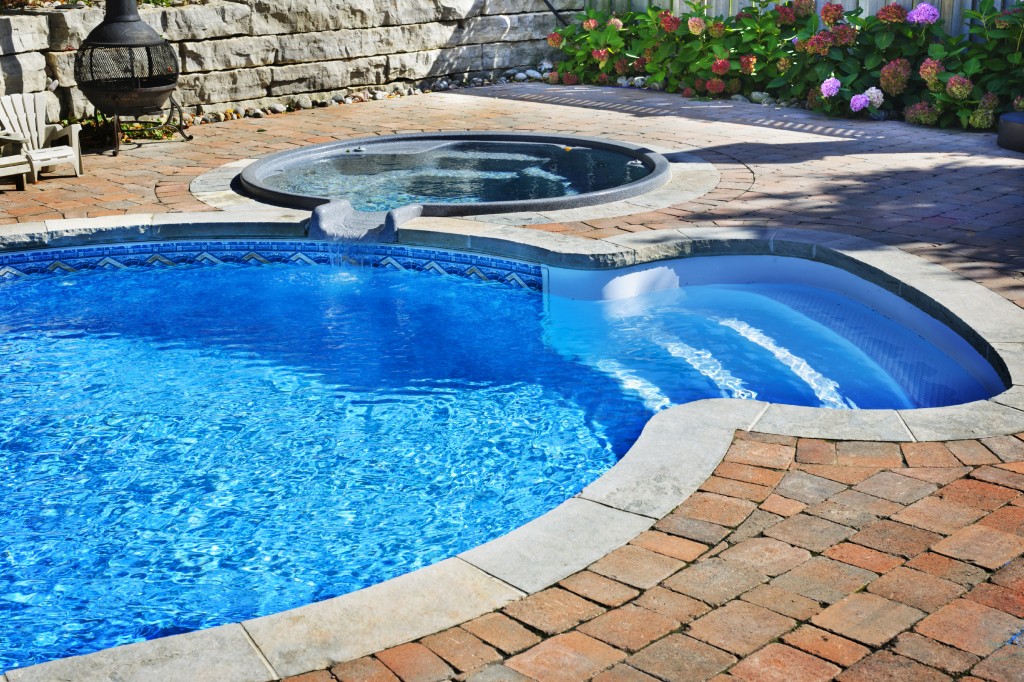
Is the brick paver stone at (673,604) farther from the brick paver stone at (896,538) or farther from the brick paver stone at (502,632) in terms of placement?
the brick paver stone at (896,538)

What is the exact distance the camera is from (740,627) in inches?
94.9

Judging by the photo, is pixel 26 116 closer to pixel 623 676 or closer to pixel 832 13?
pixel 832 13

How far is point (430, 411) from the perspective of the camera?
432 cm

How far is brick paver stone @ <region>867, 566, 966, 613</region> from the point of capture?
2479 millimetres

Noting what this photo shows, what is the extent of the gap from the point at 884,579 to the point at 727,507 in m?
0.50

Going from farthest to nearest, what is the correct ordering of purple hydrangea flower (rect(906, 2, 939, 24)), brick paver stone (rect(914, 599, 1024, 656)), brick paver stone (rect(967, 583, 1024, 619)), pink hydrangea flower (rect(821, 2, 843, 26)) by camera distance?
pink hydrangea flower (rect(821, 2, 843, 26)), purple hydrangea flower (rect(906, 2, 939, 24)), brick paver stone (rect(967, 583, 1024, 619)), brick paver stone (rect(914, 599, 1024, 656))

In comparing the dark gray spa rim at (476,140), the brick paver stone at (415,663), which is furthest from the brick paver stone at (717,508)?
the dark gray spa rim at (476,140)

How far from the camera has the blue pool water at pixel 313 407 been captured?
10.6ft

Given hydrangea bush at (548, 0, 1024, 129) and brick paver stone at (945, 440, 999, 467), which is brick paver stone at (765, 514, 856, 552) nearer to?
brick paver stone at (945, 440, 999, 467)

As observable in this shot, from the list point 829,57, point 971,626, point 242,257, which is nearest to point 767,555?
point 971,626

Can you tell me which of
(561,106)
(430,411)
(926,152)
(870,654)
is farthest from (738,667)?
(561,106)

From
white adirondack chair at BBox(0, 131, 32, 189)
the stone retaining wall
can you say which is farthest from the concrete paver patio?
the stone retaining wall

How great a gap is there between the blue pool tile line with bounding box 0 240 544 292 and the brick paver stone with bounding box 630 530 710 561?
315cm

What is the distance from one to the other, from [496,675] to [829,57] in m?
8.45
